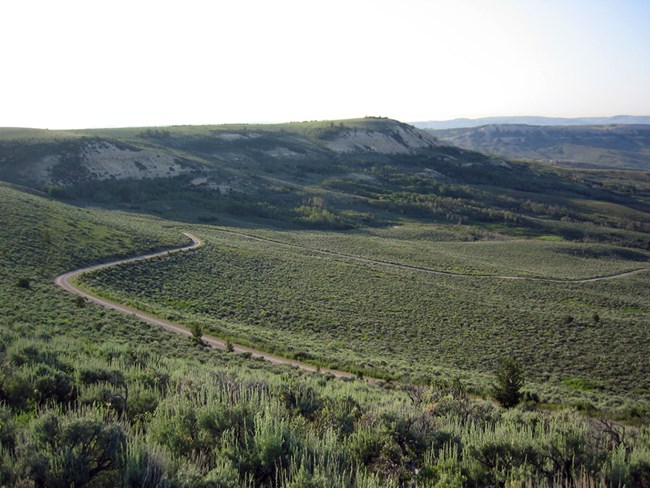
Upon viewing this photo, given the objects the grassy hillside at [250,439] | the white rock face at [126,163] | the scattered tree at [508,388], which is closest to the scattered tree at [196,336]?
the grassy hillside at [250,439]

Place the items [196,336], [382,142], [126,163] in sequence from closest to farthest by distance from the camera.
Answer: [196,336] → [126,163] → [382,142]

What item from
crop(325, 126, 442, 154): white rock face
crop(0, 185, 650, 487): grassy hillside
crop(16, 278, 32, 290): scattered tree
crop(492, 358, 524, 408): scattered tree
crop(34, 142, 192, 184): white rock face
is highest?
crop(325, 126, 442, 154): white rock face

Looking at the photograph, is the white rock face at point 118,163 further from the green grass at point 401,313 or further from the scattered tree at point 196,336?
the scattered tree at point 196,336

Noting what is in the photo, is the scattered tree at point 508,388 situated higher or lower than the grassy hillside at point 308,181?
lower

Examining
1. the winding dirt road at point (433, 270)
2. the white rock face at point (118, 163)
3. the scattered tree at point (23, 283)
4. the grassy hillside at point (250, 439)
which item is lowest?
the winding dirt road at point (433, 270)

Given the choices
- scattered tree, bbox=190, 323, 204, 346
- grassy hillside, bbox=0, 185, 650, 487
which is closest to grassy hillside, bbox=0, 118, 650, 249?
scattered tree, bbox=190, 323, 204, 346

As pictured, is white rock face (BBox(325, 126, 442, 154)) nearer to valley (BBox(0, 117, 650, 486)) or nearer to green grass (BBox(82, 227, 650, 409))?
valley (BBox(0, 117, 650, 486))

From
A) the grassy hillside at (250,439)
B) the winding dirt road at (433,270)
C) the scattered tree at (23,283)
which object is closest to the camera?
the grassy hillside at (250,439)

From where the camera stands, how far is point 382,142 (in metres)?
169

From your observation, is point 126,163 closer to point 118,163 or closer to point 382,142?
point 118,163

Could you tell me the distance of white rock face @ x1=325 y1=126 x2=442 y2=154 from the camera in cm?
16025

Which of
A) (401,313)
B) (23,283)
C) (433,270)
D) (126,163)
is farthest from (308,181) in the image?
(23,283)

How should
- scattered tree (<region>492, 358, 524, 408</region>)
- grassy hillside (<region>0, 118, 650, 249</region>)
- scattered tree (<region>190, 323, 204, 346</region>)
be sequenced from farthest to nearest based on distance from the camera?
grassy hillside (<region>0, 118, 650, 249</region>) < scattered tree (<region>190, 323, 204, 346</region>) < scattered tree (<region>492, 358, 524, 408</region>)

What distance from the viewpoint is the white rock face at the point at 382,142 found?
526 feet
